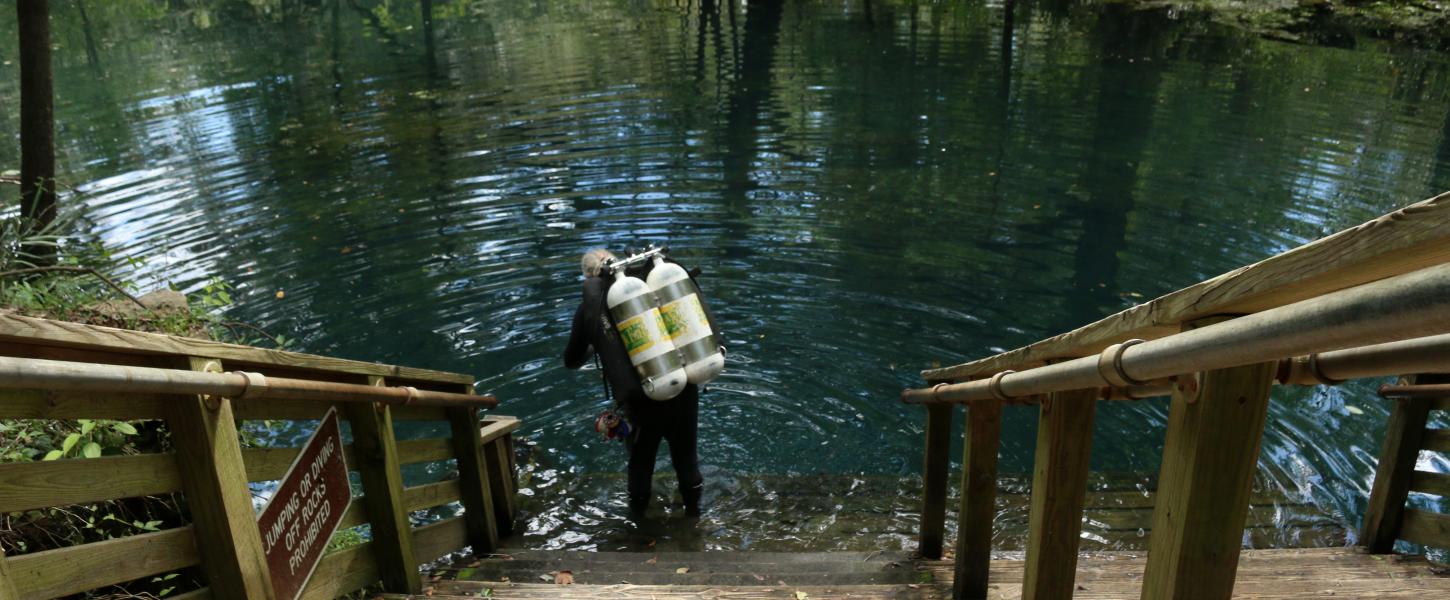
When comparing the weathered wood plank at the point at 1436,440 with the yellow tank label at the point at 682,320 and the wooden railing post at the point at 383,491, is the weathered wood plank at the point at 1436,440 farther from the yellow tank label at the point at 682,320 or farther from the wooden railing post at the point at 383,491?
the wooden railing post at the point at 383,491

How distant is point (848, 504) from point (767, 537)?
67 cm

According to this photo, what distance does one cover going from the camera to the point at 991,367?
340 cm

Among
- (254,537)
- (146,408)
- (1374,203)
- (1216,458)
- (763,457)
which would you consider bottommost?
(763,457)

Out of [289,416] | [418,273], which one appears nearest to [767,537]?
[289,416]

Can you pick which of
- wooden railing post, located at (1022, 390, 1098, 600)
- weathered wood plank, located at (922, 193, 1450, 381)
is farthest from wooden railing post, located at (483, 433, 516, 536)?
weathered wood plank, located at (922, 193, 1450, 381)

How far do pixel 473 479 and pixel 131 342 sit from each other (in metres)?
2.85

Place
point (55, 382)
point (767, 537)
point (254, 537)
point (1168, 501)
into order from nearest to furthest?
point (1168, 501) < point (55, 382) < point (254, 537) < point (767, 537)

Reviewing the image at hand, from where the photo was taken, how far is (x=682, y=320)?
5.26 metres

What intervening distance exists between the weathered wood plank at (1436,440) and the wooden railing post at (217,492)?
15.8 feet

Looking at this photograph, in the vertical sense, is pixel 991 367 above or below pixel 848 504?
above

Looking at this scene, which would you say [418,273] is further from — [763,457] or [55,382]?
[55,382]

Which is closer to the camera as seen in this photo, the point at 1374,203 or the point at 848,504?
the point at 848,504

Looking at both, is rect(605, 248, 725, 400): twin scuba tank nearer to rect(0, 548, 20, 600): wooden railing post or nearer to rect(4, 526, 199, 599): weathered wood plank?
rect(4, 526, 199, 599): weathered wood plank

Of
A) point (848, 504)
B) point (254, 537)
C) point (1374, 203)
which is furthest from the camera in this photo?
point (1374, 203)
